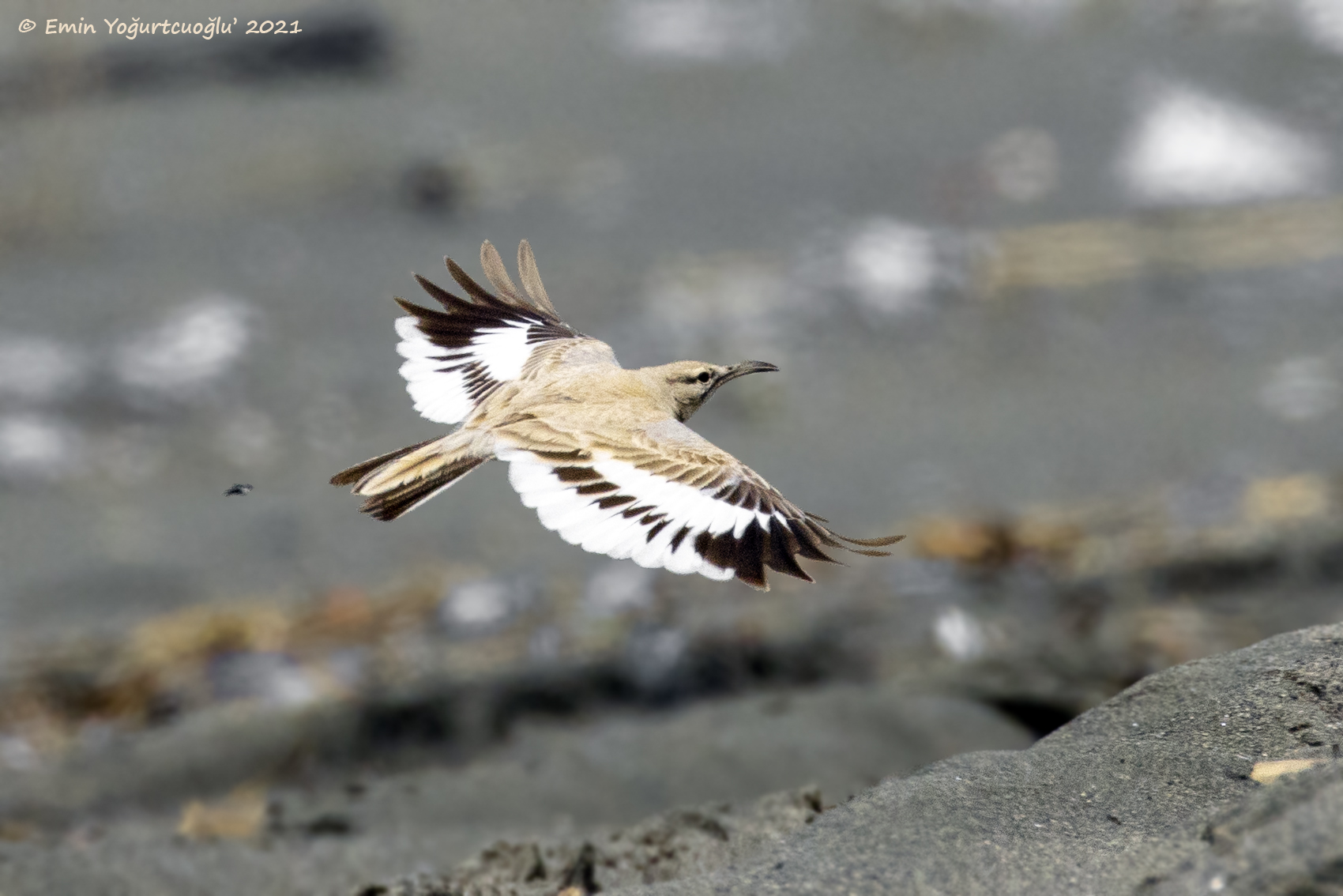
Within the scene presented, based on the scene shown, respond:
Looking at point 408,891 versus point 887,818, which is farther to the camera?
point 408,891

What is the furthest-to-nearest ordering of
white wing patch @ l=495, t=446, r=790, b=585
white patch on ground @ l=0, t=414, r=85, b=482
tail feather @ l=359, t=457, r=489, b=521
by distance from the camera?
white patch on ground @ l=0, t=414, r=85, b=482, tail feather @ l=359, t=457, r=489, b=521, white wing patch @ l=495, t=446, r=790, b=585

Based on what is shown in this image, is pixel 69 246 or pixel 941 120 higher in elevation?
pixel 941 120

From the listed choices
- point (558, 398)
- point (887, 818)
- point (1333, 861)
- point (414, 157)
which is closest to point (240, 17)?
point (414, 157)

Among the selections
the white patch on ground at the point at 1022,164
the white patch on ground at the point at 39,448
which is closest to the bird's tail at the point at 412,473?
the white patch on ground at the point at 39,448

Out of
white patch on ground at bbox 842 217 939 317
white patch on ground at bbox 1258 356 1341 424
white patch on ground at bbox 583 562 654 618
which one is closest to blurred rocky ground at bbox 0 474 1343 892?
white patch on ground at bbox 583 562 654 618

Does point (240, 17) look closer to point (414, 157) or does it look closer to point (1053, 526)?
point (414, 157)

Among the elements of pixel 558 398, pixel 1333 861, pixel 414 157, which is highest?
pixel 414 157

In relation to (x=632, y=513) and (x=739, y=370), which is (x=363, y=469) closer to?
(x=632, y=513)

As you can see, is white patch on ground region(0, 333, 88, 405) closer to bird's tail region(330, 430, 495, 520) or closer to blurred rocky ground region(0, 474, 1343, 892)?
blurred rocky ground region(0, 474, 1343, 892)
